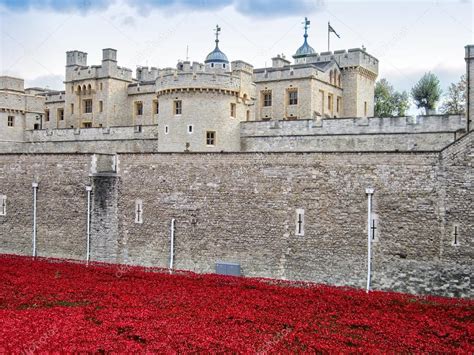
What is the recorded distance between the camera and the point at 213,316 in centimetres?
1631

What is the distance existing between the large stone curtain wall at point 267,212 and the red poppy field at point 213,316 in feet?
3.86

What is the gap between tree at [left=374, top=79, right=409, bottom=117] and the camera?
58.4 metres

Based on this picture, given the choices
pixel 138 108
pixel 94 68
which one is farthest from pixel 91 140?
pixel 94 68

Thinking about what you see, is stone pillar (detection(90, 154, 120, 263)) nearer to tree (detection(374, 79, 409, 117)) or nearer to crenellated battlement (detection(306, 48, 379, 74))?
crenellated battlement (detection(306, 48, 379, 74))

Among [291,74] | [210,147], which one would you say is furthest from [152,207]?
[291,74]

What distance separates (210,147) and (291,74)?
36.4 feet

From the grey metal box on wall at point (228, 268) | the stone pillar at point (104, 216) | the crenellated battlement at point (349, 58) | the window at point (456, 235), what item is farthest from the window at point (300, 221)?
the crenellated battlement at point (349, 58)

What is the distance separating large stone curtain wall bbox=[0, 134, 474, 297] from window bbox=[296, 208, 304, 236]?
174 millimetres

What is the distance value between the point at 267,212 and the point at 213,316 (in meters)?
7.24

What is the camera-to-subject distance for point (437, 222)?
65.1 feet

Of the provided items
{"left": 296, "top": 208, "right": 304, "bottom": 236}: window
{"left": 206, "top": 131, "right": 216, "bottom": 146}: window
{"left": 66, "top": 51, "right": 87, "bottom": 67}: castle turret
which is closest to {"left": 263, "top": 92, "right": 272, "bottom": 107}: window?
{"left": 206, "top": 131, "right": 216, "bottom": 146}: window

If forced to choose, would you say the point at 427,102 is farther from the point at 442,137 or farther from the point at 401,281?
the point at 401,281

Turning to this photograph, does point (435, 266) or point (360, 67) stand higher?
point (360, 67)

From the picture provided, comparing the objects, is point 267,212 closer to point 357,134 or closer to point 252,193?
point 252,193
